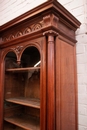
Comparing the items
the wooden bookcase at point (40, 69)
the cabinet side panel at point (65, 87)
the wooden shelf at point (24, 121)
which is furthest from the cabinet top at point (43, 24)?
the wooden shelf at point (24, 121)

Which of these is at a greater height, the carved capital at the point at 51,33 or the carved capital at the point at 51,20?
the carved capital at the point at 51,20

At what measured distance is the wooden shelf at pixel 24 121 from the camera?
A: 1.17 metres

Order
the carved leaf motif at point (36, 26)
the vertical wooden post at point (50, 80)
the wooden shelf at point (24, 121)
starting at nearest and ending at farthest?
the vertical wooden post at point (50, 80), the carved leaf motif at point (36, 26), the wooden shelf at point (24, 121)

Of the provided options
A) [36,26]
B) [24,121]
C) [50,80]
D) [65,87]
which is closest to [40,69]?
[50,80]

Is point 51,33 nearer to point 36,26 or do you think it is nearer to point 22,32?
point 36,26

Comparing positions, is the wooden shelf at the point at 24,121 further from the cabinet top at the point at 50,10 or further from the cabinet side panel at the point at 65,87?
the cabinet top at the point at 50,10

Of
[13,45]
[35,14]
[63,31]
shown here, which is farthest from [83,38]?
[13,45]

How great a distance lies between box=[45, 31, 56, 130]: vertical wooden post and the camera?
88 centimetres

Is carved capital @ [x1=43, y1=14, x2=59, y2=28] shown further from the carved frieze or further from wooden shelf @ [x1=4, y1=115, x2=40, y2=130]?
wooden shelf @ [x1=4, y1=115, x2=40, y2=130]

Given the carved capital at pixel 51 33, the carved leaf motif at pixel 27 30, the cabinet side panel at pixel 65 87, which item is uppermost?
the carved leaf motif at pixel 27 30

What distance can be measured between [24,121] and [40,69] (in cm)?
65

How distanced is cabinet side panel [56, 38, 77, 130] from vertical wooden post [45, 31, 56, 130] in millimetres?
49

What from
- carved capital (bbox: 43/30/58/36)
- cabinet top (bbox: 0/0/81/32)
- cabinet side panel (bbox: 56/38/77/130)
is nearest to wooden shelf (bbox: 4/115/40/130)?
cabinet side panel (bbox: 56/38/77/130)

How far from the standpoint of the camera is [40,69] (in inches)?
39.8
